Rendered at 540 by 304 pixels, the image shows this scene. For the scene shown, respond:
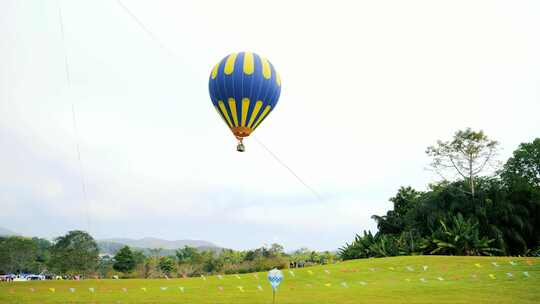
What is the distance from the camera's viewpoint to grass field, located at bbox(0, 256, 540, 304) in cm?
1997

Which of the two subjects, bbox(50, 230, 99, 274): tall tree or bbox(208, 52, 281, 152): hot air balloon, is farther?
bbox(50, 230, 99, 274): tall tree

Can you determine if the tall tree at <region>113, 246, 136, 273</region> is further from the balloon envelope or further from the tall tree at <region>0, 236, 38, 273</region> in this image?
the balloon envelope

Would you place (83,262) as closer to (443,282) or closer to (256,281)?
(256,281)

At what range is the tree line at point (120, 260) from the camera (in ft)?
194

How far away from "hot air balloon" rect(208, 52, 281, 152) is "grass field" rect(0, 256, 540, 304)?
8801 mm

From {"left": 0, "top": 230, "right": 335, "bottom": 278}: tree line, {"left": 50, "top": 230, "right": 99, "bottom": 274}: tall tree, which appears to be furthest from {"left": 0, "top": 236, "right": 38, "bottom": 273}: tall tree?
{"left": 50, "top": 230, "right": 99, "bottom": 274}: tall tree

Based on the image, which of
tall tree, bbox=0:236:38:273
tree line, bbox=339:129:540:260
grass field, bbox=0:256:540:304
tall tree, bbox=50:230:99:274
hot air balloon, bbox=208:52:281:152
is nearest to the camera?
grass field, bbox=0:256:540:304

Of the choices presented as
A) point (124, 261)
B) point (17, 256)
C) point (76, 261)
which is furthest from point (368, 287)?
point (17, 256)

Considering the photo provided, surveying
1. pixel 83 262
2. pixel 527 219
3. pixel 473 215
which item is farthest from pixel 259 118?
pixel 83 262

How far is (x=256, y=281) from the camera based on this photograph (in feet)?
99.3

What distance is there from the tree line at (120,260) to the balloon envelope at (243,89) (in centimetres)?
3363

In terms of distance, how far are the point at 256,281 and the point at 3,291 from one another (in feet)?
52.6

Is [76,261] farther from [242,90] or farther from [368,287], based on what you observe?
[242,90]

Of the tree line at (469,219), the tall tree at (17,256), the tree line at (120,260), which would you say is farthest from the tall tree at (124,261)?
the tree line at (469,219)
